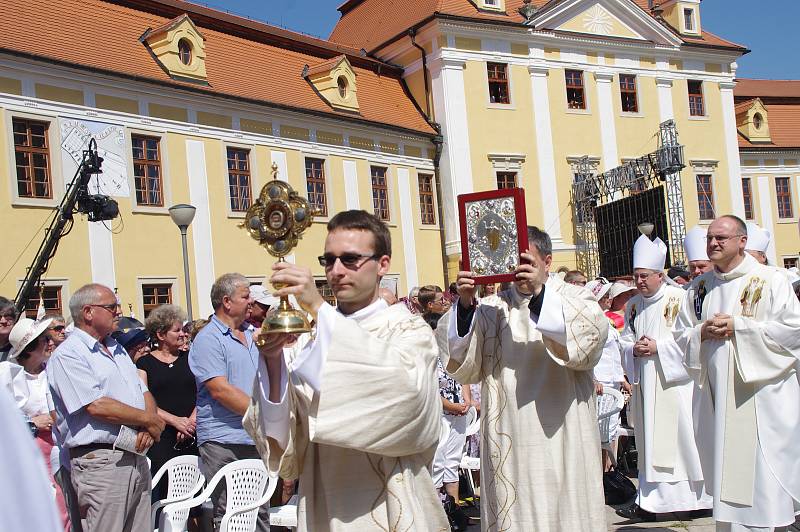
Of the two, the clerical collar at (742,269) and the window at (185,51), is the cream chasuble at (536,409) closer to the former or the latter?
the clerical collar at (742,269)

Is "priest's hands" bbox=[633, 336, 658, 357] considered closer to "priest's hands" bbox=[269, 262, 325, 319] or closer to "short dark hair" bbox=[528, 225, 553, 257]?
"short dark hair" bbox=[528, 225, 553, 257]

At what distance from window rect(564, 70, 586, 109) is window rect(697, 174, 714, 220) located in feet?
18.4

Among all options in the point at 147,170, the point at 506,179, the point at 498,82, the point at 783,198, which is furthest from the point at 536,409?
the point at 783,198

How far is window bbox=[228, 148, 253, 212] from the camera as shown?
71.6ft

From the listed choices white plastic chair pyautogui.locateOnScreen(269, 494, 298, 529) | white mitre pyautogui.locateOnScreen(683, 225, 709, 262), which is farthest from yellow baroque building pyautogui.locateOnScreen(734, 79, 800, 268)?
white plastic chair pyautogui.locateOnScreen(269, 494, 298, 529)

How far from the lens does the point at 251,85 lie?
75.5 ft

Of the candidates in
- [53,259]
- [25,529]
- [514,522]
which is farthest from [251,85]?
[25,529]

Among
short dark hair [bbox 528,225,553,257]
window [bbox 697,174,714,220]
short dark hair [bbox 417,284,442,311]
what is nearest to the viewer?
short dark hair [bbox 528,225,553,257]

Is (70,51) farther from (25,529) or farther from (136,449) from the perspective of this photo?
(25,529)

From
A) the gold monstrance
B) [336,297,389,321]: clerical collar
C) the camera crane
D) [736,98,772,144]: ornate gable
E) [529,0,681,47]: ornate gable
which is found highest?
[529,0,681,47]: ornate gable

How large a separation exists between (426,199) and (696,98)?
1169 centimetres

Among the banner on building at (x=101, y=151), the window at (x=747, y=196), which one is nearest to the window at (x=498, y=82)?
the window at (x=747, y=196)

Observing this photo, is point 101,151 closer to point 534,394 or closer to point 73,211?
point 73,211

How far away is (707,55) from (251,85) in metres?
17.7
